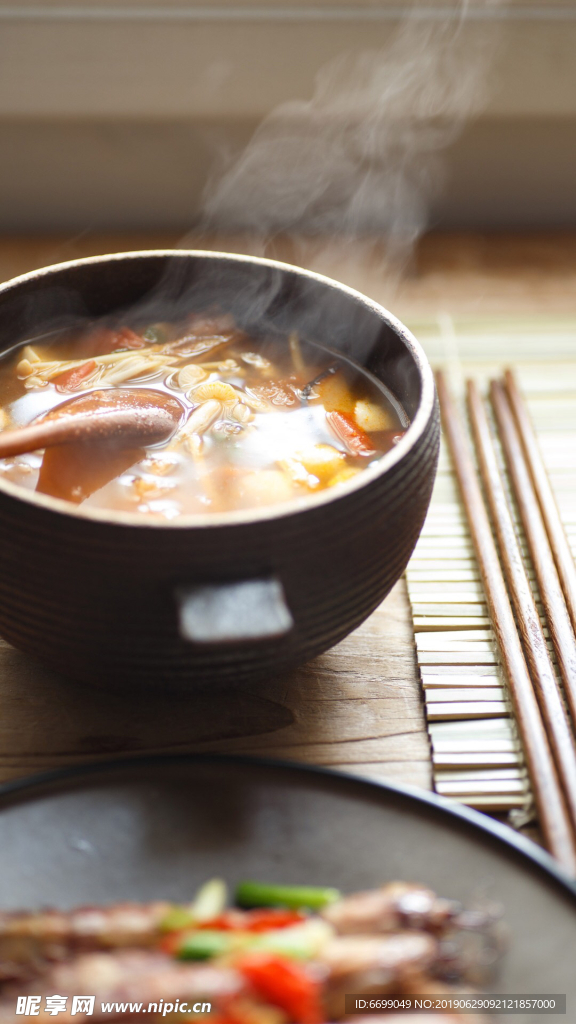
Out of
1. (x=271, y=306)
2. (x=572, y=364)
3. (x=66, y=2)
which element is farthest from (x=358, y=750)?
(x=66, y=2)

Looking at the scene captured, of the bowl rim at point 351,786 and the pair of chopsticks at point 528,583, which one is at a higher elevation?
the pair of chopsticks at point 528,583

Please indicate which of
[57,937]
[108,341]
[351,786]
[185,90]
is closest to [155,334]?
[108,341]

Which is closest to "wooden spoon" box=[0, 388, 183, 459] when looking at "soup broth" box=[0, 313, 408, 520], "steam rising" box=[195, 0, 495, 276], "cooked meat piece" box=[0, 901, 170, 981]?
"soup broth" box=[0, 313, 408, 520]

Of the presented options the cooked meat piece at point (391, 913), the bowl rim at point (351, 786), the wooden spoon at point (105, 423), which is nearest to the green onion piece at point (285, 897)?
the cooked meat piece at point (391, 913)

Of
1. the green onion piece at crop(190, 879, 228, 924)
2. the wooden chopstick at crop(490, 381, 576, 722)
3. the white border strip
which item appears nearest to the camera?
the green onion piece at crop(190, 879, 228, 924)

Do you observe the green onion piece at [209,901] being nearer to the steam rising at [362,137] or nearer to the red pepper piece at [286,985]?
the red pepper piece at [286,985]
